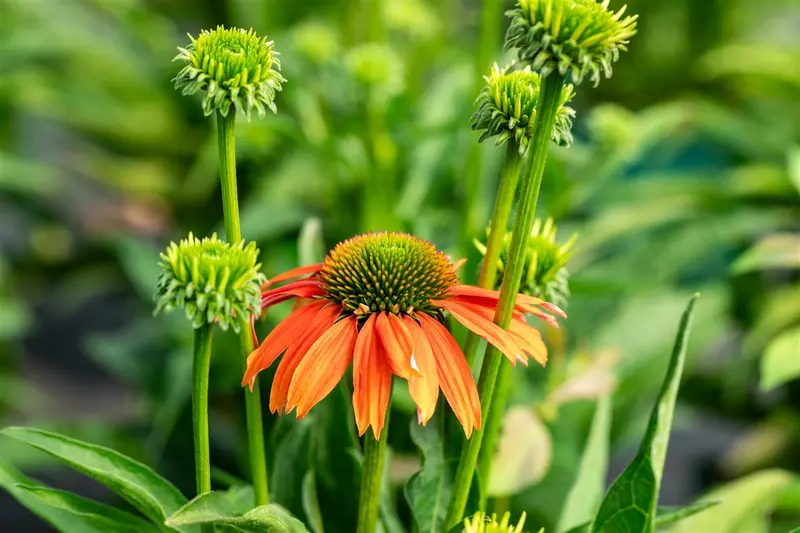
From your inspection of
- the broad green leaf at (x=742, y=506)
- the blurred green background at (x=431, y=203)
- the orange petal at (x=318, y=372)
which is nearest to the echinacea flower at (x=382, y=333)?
the orange petal at (x=318, y=372)

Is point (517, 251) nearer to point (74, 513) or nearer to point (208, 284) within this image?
point (208, 284)

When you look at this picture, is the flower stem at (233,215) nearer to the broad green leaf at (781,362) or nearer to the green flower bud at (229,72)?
the green flower bud at (229,72)

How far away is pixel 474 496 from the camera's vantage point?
1.01 feet

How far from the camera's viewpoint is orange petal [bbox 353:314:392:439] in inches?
9.4

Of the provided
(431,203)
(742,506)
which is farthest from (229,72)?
(431,203)

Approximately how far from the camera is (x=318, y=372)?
0.79ft

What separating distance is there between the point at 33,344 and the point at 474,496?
1547 mm

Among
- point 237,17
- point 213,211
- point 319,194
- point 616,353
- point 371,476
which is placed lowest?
point 371,476

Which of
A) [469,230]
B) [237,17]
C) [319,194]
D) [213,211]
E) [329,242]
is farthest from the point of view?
[237,17]

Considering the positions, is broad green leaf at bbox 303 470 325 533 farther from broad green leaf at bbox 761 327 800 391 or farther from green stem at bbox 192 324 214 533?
broad green leaf at bbox 761 327 800 391

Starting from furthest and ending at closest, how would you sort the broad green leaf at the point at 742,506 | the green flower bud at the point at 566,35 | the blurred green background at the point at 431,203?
the blurred green background at the point at 431,203 < the broad green leaf at the point at 742,506 < the green flower bud at the point at 566,35

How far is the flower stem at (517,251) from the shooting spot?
219 millimetres

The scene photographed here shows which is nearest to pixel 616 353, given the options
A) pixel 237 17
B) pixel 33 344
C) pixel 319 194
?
pixel 319 194

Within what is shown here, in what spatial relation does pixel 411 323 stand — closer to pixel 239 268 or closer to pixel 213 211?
pixel 239 268
